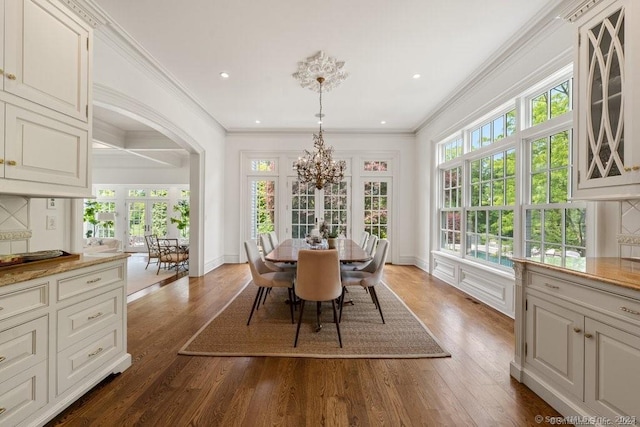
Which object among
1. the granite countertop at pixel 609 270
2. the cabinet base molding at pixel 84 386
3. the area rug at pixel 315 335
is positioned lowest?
the area rug at pixel 315 335

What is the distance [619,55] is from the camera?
1.74 metres

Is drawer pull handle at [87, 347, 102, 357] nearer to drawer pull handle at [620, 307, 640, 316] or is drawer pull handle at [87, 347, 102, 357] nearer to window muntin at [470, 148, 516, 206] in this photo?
drawer pull handle at [620, 307, 640, 316]

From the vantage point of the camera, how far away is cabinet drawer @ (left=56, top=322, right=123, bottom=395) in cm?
169

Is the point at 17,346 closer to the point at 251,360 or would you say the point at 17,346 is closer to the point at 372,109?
the point at 251,360

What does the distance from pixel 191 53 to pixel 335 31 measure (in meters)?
1.73

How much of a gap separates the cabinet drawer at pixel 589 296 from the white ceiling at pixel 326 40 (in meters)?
2.45

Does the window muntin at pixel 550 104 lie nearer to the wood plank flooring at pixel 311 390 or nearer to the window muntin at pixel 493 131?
the window muntin at pixel 493 131

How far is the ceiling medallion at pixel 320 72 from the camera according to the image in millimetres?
3418

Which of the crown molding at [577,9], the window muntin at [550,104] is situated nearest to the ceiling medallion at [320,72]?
the crown molding at [577,9]

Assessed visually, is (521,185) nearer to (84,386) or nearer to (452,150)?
(452,150)

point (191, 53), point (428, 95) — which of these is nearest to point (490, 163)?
point (428, 95)

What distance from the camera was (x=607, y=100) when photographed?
1.80 m

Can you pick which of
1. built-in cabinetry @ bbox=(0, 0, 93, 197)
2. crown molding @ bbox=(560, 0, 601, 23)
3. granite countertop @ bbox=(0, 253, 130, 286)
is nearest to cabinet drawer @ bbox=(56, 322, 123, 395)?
granite countertop @ bbox=(0, 253, 130, 286)

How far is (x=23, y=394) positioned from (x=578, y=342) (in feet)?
9.96
